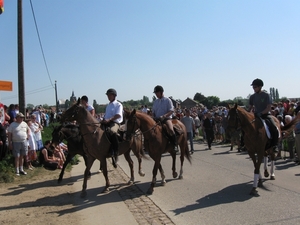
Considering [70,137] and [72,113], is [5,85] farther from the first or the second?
[72,113]

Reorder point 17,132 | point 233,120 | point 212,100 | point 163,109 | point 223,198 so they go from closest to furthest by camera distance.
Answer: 1. point 223,198
2. point 233,120
3. point 163,109
4. point 17,132
5. point 212,100

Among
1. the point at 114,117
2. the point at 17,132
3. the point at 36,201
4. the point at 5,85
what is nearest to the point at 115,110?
the point at 114,117

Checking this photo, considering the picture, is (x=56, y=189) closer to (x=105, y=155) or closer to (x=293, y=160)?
(x=105, y=155)

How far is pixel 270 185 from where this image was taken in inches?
308

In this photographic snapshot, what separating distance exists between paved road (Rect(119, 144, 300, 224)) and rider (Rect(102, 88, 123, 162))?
1.45 metres

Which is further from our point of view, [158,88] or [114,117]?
[158,88]

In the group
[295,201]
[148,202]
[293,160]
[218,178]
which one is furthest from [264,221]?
[293,160]

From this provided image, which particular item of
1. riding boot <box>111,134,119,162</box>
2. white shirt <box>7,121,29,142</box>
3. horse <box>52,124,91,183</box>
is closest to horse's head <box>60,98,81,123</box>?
riding boot <box>111,134,119,162</box>

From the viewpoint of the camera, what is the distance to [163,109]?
884 centimetres

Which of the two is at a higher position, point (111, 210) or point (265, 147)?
point (265, 147)

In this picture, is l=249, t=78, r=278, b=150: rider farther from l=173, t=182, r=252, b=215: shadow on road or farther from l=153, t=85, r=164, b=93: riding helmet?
l=153, t=85, r=164, b=93: riding helmet

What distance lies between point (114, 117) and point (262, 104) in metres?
4.06

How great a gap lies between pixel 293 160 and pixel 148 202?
24.1ft

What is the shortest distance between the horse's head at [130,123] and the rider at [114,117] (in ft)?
1.81
